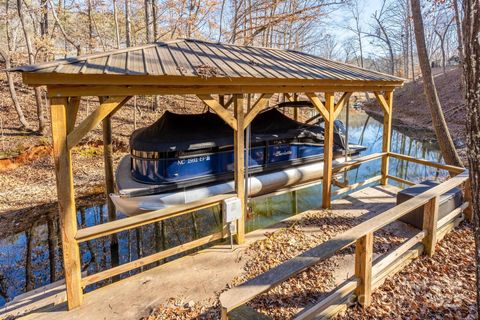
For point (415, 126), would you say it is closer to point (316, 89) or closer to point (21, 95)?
→ point (316, 89)

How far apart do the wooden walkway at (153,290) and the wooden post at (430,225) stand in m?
1.03

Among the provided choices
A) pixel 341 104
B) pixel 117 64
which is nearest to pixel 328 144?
pixel 341 104

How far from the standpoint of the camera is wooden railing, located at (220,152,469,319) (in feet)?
6.98

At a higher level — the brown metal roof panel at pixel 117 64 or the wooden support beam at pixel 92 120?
the brown metal roof panel at pixel 117 64

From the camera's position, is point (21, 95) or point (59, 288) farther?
point (21, 95)

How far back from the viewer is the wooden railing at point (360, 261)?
213 cm

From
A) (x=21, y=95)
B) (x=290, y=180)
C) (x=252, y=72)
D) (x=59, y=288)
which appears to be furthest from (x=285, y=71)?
(x=21, y=95)

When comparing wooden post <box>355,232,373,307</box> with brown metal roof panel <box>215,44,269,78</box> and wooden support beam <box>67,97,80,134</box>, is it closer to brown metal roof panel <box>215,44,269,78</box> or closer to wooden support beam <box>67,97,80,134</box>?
A: brown metal roof panel <box>215,44,269,78</box>

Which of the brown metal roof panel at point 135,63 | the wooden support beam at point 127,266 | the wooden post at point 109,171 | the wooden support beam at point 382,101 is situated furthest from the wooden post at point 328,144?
the wooden post at point 109,171

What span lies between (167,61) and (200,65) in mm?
406

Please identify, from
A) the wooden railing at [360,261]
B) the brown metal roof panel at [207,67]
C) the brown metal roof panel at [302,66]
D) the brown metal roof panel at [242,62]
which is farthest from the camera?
the brown metal roof panel at [302,66]

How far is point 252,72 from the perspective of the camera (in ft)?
13.5

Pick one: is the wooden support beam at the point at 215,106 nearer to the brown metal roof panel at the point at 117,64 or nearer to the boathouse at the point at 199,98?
the boathouse at the point at 199,98

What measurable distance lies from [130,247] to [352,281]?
416cm
